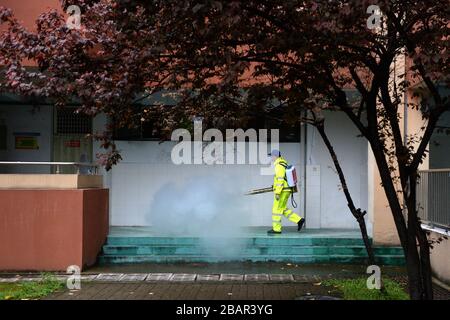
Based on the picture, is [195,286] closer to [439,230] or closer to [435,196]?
[439,230]

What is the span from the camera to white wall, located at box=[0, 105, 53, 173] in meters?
13.9

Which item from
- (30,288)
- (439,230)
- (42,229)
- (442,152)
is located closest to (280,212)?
(439,230)

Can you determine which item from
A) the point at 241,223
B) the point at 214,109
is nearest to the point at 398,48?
the point at 214,109

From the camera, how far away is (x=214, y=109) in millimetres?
7109

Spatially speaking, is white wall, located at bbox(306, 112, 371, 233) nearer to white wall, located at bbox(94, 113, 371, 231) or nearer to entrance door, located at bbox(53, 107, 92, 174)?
white wall, located at bbox(94, 113, 371, 231)

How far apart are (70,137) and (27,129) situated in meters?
1.05

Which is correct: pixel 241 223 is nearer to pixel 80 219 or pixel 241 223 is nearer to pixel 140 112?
pixel 80 219

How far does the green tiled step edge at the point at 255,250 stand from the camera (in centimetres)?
1092

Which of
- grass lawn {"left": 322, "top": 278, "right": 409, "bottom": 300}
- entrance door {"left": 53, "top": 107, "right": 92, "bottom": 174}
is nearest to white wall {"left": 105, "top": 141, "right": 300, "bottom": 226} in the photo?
entrance door {"left": 53, "top": 107, "right": 92, "bottom": 174}

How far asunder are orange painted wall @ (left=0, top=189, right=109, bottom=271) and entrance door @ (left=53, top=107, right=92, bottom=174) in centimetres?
380

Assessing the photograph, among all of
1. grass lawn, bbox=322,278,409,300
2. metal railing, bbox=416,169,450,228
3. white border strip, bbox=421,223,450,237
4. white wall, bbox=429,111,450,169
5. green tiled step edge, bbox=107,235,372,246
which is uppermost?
Result: white wall, bbox=429,111,450,169

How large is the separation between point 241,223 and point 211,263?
2092 mm

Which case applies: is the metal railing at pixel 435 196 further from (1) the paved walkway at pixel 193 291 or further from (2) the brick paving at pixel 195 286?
(1) the paved walkway at pixel 193 291

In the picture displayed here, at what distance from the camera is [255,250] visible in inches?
435
